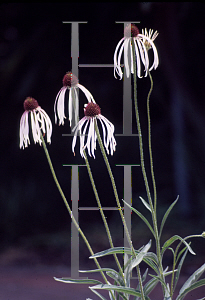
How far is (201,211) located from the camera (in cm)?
Result: 152

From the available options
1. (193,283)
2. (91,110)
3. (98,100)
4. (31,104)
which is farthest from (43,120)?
(193,283)

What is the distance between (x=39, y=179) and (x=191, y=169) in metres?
0.71

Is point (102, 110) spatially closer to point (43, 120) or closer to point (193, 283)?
point (43, 120)

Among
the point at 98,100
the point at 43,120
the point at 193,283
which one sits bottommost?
the point at 193,283

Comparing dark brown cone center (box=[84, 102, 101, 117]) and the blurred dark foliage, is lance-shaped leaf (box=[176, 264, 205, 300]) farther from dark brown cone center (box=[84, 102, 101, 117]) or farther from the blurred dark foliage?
dark brown cone center (box=[84, 102, 101, 117])

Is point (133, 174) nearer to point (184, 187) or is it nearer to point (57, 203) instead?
point (184, 187)

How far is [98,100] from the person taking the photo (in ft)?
4.87

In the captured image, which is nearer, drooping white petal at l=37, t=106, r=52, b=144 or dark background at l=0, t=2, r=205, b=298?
drooping white petal at l=37, t=106, r=52, b=144

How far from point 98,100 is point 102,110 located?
0.16ft

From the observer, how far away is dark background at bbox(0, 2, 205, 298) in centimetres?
149

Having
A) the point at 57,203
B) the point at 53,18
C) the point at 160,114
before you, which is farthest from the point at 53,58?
the point at 57,203

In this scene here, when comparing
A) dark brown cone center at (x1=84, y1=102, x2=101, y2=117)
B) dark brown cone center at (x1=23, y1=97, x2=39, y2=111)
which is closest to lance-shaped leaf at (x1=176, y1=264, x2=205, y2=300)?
dark brown cone center at (x1=84, y1=102, x2=101, y2=117)

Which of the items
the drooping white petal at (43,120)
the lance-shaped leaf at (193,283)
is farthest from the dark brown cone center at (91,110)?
the lance-shaped leaf at (193,283)

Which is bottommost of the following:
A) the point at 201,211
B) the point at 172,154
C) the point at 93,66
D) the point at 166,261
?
the point at 166,261
